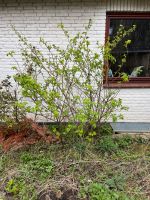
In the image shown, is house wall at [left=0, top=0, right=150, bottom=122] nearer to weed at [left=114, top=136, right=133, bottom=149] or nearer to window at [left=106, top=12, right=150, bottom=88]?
window at [left=106, top=12, right=150, bottom=88]

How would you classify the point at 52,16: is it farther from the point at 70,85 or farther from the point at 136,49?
the point at 136,49

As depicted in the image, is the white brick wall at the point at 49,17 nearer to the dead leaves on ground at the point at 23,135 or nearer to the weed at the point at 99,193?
the dead leaves on ground at the point at 23,135

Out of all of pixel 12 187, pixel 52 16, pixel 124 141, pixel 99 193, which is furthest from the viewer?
pixel 52 16

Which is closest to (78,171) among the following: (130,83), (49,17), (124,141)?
(124,141)

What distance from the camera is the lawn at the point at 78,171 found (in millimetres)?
3725

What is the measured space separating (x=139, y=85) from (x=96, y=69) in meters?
1.26

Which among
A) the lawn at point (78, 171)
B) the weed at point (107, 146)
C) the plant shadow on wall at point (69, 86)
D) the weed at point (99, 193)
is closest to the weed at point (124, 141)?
the lawn at point (78, 171)

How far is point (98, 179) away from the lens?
13.0 feet

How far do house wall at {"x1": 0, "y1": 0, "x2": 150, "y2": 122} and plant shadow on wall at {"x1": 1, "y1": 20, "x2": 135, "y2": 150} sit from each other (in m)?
0.15

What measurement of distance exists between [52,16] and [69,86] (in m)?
1.40

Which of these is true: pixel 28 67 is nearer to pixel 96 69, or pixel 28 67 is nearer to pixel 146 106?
pixel 96 69

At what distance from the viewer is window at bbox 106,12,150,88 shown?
5.42 metres

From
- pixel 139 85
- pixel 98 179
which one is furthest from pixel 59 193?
pixel 139 85

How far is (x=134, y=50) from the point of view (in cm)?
565
